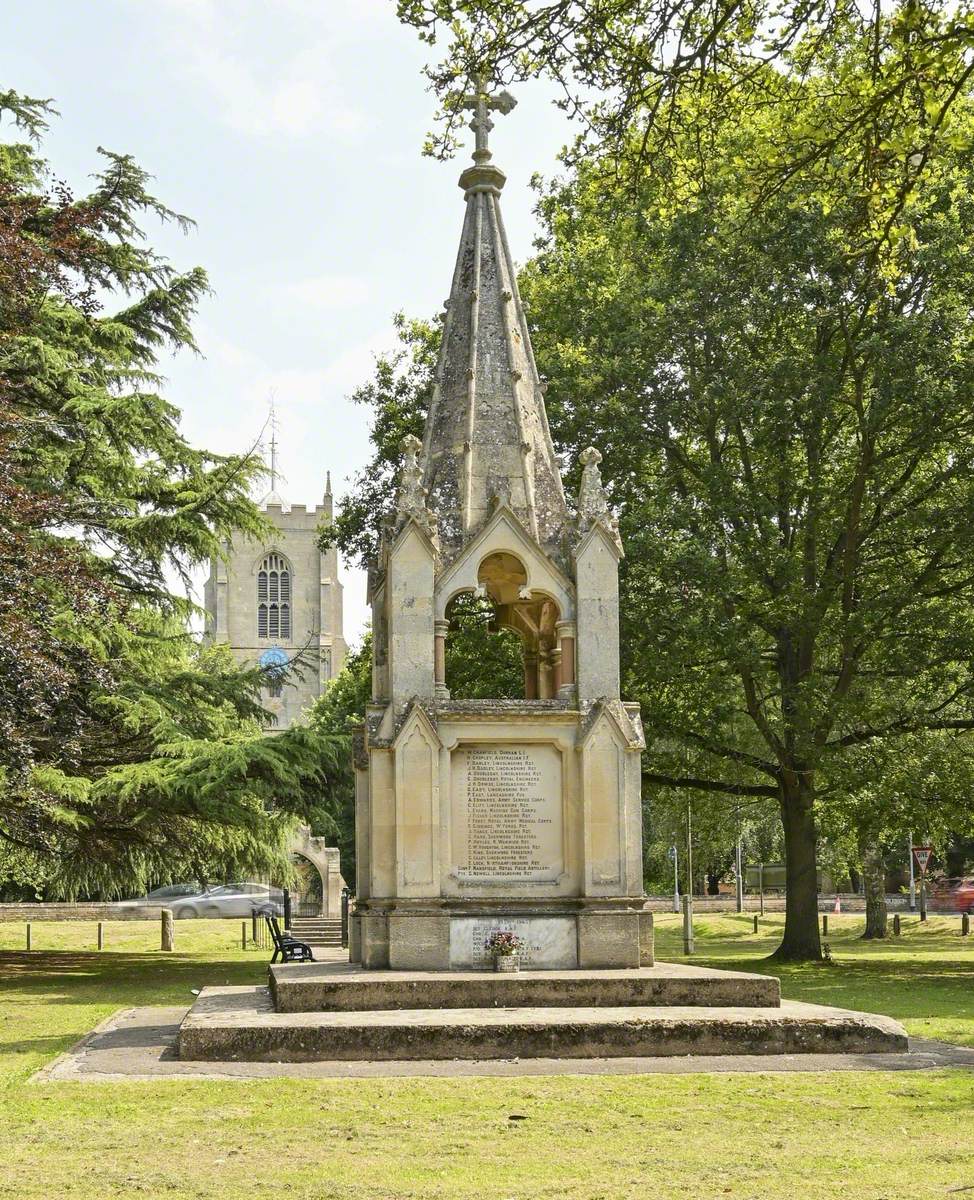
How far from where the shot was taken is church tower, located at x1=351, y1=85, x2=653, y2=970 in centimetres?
1479

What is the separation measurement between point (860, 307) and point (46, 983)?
1727 cm

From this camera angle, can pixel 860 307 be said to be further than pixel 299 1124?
Yes

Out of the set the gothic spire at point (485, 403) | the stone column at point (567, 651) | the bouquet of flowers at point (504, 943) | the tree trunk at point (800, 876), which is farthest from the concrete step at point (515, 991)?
the tree trunk at point (800, 876)

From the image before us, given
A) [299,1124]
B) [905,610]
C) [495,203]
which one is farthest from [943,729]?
[299,1124]

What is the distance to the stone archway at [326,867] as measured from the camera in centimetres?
4584

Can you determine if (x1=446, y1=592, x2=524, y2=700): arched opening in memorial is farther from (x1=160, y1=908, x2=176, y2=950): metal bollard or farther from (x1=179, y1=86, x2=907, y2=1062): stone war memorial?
(x1=160, y1=908, x2=176, y2=950): metal bollard

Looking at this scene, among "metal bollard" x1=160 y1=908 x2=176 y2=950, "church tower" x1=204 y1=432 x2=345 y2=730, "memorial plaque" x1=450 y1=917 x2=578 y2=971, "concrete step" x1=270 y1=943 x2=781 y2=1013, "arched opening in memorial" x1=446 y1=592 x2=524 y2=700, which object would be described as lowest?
"metal bollard" x1=160 y1=908 x2=176 y2=950

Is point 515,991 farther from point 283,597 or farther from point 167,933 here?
point 283,597

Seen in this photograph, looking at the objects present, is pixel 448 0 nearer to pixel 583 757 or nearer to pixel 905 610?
pixel 583 757

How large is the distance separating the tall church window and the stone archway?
2412 inches

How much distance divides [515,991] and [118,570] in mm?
16061

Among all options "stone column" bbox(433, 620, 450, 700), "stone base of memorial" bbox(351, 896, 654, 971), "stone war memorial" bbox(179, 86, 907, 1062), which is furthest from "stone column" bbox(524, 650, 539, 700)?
"stone base of memorial" bbox(351, 896, 654, 971)

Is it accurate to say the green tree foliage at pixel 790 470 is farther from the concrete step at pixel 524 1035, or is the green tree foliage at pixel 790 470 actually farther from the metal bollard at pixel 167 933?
the metal bollard at pixel 167 933

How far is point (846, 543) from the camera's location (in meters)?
26.3
